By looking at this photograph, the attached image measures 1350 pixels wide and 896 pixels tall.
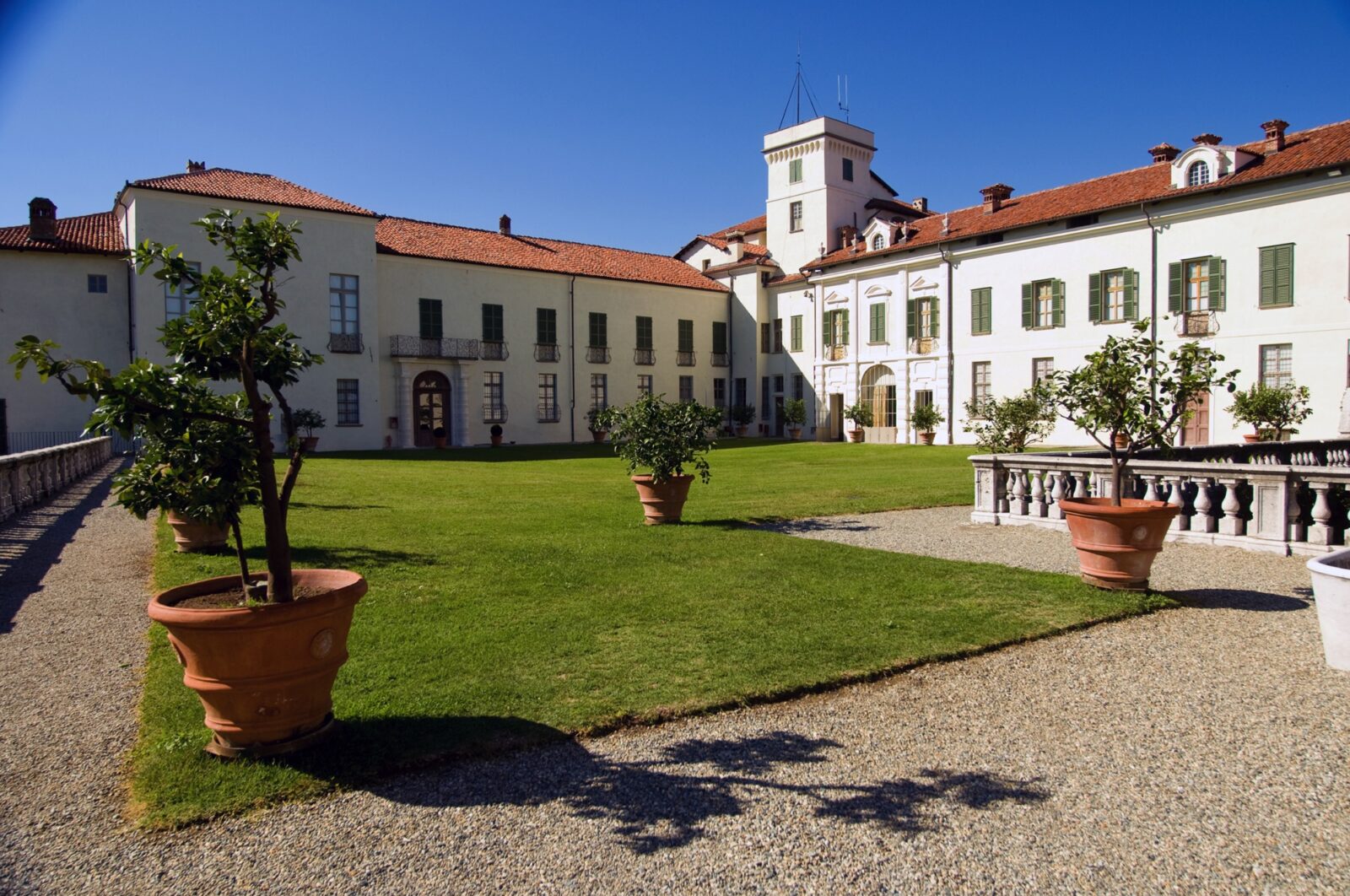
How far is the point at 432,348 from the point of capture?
35.8 metres

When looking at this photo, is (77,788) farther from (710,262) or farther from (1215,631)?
(710,262)

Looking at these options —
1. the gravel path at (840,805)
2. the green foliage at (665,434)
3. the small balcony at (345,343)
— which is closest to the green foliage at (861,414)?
the small balcony at (345,343)

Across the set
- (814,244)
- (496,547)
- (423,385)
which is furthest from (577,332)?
(496,547)

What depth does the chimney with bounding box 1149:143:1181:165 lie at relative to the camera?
30.2 metres

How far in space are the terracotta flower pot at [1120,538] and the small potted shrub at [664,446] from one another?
5253mm

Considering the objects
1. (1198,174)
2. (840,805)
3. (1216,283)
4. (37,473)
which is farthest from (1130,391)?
(1198,174)

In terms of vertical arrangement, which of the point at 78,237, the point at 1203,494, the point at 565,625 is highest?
the point at 78,237

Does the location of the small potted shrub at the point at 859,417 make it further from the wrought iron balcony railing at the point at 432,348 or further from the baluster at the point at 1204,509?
the baluster at the point at 1204,509

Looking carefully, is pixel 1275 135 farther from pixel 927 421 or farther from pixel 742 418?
pixel 742 418

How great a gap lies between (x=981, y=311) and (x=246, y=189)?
27183 mm

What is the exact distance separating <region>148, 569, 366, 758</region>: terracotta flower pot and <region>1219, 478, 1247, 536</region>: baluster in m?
9.16

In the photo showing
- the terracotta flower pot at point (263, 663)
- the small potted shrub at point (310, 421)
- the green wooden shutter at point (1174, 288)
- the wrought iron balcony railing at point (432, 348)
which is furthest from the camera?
the wrought iron balcony railing at point (432, 348)

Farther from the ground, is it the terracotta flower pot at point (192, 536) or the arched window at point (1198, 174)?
the arched window at point (1198, 174)

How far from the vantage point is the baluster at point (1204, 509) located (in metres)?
9.80
